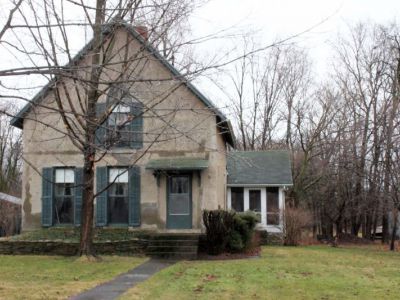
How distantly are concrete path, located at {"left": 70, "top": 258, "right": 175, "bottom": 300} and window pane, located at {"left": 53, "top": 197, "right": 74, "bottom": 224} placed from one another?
619 centimetres

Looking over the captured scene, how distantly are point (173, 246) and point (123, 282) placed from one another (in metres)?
6.92

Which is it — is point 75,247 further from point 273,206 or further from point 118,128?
point 273,206

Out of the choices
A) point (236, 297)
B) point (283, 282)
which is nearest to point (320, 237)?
point (283, 282)

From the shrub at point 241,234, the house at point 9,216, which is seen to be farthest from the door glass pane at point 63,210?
the house at point 9,216

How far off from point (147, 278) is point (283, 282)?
10.9 ft

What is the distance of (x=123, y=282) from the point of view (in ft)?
41.9

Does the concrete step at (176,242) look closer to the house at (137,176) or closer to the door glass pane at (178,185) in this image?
the house at (137,176)

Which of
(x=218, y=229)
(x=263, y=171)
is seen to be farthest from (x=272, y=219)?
(x=218, y=229)

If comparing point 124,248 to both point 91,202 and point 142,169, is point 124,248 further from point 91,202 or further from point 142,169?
point 142,169

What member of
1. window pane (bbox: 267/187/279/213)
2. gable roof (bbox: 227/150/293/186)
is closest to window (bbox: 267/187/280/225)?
window pane (bbox: 267/187/279/213)

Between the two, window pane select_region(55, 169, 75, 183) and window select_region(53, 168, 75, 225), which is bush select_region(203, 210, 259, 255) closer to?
window select_region(53, 168, 75, 225)

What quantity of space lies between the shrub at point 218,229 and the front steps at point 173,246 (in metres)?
0.60

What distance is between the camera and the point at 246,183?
28828mm

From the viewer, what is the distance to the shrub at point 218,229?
767 inches
